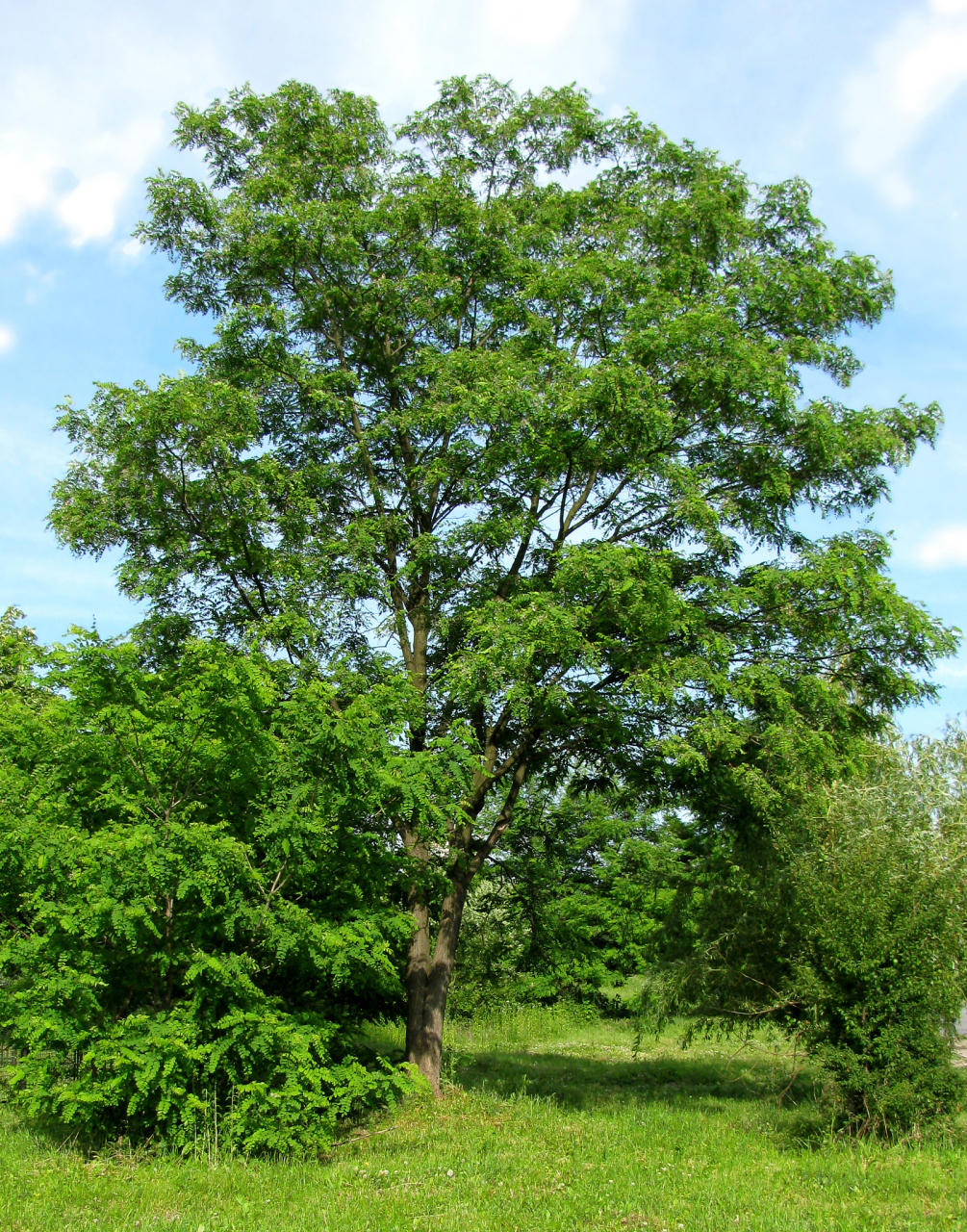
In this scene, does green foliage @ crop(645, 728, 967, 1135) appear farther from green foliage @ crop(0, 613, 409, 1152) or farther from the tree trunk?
green foliage @ crop(0, 613, 409, 1152)

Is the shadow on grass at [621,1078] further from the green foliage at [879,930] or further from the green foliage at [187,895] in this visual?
the green foliage at [187,895]

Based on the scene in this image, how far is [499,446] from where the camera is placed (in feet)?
38.5

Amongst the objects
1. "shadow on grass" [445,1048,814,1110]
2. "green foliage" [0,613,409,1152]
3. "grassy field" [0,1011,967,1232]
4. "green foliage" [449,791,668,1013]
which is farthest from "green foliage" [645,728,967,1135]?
"green foliage" [0,613,409,1152]

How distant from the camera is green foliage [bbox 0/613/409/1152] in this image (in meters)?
8.29

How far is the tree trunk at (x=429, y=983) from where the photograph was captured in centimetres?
1190

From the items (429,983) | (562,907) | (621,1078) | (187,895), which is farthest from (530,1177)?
(562,907)

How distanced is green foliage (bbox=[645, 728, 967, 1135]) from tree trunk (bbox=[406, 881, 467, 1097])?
385 centimetres

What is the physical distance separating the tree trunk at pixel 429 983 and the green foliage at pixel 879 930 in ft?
12.6

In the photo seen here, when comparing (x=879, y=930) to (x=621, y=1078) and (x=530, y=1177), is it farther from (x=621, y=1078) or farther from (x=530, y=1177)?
(x=621, y=1078)

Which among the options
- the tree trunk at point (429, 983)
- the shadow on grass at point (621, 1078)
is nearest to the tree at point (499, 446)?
the tree trunk at point (429, 983)

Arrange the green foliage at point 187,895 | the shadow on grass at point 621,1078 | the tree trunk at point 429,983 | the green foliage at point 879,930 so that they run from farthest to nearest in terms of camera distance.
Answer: the shadow on grass at point 621,1078 < the tree trunk at point 429,983 < the green foliage at point 879,930 < the green foliage at point 187,895

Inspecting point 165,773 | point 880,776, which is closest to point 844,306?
point 880,776

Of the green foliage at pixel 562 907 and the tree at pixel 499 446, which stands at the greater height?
the tree at pixel 499 446

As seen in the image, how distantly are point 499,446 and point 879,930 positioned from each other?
6.77 metres
